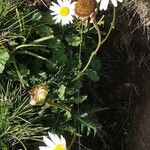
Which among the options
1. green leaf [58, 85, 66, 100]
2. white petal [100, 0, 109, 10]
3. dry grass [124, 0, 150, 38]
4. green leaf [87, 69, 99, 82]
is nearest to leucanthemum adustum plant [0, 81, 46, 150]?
green leaf [58, 85, 66, 100]

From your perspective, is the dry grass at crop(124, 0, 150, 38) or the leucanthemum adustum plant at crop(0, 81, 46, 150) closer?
the leucanthemum adustum plant at crop(0, 81, 46, 150)

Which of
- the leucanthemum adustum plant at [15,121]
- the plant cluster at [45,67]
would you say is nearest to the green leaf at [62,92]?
the plant cluster at [45,67]

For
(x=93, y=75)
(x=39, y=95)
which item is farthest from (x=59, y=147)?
(x=93, y=75)

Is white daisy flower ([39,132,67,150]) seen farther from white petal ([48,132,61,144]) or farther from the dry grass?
the dry grass

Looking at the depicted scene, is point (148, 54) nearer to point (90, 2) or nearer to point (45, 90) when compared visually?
point (90, 2)

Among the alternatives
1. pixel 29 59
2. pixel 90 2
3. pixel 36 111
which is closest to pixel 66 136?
pixel 36 111

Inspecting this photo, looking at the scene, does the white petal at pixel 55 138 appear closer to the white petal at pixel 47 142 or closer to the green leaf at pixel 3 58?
the white petal at pixel 47 142
